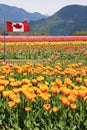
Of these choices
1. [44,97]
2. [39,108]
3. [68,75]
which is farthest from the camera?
[68,75]

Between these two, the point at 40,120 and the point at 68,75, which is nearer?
the point at 40,120

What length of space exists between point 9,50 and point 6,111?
651 inches

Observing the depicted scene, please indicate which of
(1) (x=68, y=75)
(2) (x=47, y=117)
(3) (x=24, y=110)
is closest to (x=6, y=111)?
(3) (x=24, y=110)

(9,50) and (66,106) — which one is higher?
(66,106)

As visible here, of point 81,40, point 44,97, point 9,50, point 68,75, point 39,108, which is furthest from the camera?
point 81,40

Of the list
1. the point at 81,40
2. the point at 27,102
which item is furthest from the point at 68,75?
the point at 81,40

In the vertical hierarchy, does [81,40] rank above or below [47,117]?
below

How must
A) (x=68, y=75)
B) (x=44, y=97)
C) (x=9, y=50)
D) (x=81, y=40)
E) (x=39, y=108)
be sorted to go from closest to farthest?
(x=44, y=97) < (x=39, y=108) < (x=68, y=75) < (x=9, y=50) < (x=81, y=40)

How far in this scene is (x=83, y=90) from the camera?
19.3 feet

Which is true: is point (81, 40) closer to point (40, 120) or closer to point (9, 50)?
point (9, 50)

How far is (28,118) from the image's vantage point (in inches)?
223

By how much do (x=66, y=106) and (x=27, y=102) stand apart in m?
0.58

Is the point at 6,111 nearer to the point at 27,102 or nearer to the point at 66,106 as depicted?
the point at 27,102

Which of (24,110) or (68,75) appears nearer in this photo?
(24,110)
